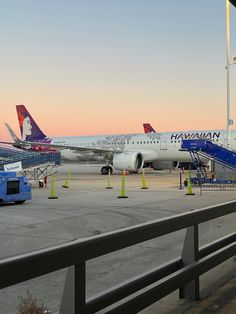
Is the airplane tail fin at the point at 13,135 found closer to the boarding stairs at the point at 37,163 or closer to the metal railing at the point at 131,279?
the boarding stairs at the point at 37,163

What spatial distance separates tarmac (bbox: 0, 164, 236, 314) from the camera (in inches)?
183

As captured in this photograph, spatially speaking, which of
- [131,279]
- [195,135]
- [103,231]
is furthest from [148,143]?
[131,279]

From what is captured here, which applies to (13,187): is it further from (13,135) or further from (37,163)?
(13,135)

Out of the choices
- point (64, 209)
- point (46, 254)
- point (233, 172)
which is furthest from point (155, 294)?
point (233, 172)

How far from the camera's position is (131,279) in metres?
3.52

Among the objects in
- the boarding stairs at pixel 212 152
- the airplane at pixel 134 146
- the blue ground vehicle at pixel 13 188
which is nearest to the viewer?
the blue ground vehicle at pixel 13 188

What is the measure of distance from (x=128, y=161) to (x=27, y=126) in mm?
17639

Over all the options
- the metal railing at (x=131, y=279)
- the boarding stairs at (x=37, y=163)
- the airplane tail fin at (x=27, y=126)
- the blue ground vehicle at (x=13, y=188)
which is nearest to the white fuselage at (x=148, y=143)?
the airplane tail fin at (x=27, y=126)

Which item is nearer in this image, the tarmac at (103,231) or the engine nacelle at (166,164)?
the tarmac at (103,231)

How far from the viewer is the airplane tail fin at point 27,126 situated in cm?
4791

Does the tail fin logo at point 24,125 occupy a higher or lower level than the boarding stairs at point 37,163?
higher

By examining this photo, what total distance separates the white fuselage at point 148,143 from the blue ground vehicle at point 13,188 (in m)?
20.8

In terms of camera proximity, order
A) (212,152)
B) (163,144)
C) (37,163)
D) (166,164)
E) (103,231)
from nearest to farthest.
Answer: (103,231) < (212,152) < (37,163) < (163,144) < (166,164)

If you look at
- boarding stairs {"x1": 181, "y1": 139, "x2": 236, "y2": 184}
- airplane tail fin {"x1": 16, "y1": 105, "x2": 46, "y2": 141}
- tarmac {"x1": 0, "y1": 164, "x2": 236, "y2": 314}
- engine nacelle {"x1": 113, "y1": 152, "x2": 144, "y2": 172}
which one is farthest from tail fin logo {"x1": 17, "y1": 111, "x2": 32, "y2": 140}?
tarmac {"x1": 0, "y1": 164, "x2": 236, "y2": 314}
